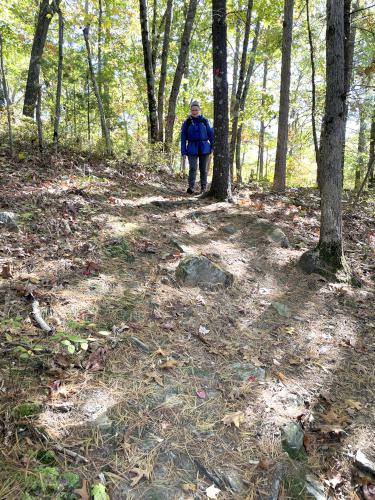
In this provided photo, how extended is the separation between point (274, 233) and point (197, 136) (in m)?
3.24

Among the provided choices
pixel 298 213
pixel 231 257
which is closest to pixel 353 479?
pixel 231 257

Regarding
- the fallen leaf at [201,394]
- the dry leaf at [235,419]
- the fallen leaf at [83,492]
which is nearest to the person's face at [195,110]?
the fallen leaf at [201,394]

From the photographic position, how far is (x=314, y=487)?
2.53 meters

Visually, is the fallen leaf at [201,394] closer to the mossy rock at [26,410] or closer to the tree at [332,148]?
the mossy rock at [26,410]

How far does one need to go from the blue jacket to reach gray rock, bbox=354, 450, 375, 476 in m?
6.93

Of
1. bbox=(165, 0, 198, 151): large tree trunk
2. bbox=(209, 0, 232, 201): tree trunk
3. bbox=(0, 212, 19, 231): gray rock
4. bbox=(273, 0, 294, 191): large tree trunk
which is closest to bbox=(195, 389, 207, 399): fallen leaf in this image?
bbox=(0, 212, 19, 231): gray rock

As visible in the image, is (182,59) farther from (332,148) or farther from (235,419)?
(235,419)

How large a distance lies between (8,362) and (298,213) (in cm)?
727

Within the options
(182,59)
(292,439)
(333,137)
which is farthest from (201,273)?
(182,59)

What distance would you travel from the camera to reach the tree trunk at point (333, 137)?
16.6 feet

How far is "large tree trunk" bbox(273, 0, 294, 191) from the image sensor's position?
31.5ft

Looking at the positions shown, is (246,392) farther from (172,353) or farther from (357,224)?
(357,224)

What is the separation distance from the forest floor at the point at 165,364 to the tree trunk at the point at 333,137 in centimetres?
60

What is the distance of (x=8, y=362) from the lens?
2.73m
